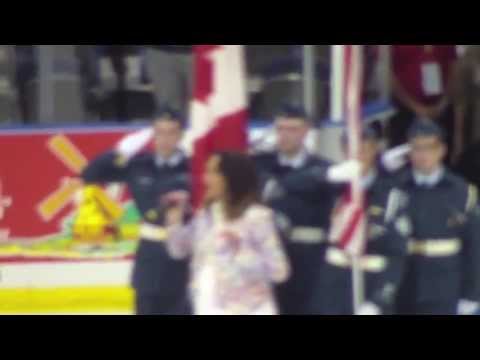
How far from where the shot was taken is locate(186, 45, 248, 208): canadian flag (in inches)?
213

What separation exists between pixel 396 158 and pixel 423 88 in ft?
0.99

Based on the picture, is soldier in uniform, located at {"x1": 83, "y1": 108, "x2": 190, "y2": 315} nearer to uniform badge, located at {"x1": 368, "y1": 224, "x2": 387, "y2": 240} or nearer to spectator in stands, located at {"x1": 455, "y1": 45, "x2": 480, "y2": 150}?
uniform badge, located at {"x1": 368, "y1": 224, "x2": 387, "y2": 240}

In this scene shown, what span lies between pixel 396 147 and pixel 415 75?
30cm

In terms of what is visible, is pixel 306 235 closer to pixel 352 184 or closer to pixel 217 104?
pixel 352 184

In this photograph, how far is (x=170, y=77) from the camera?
5461 mm

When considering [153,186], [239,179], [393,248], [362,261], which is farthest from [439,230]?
[153,186]

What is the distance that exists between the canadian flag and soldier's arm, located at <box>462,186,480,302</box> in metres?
0.93

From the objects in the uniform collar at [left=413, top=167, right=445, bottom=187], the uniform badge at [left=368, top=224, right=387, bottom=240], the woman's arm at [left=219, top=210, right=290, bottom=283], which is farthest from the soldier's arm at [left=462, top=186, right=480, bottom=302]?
the woman's arm at [left=219, top=210, right=290, bottom=283]

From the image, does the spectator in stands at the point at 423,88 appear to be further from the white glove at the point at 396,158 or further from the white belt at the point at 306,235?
the white belt at the point at 306,235

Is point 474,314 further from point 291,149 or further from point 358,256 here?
point 291,149

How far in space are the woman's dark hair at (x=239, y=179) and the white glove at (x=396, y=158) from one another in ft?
1.73

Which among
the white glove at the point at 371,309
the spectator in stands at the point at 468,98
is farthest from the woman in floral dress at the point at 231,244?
the spectator in stands at the point at 468,98

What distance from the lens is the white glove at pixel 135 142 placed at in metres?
5.48

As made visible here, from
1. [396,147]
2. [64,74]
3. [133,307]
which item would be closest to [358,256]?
[396,147]
